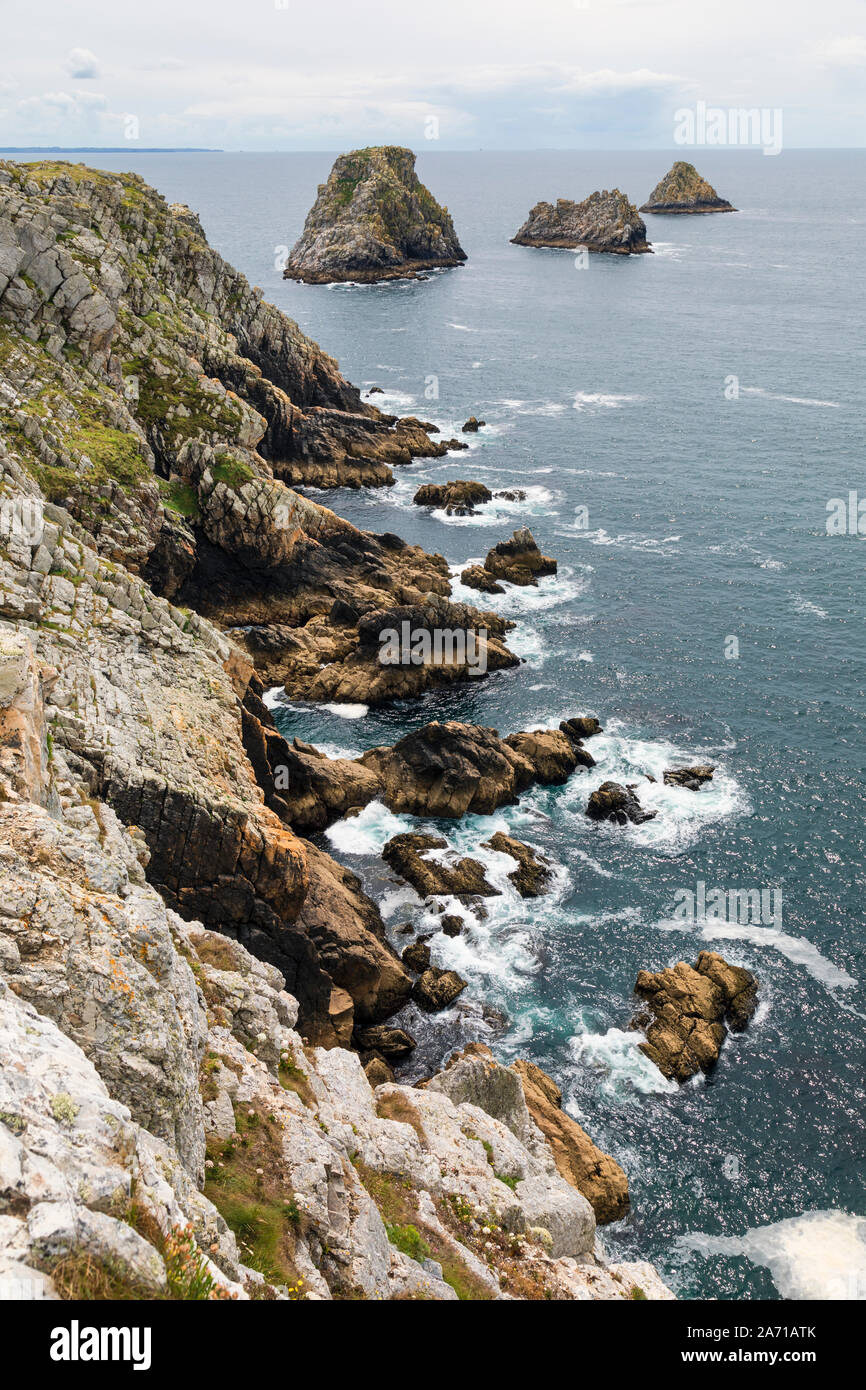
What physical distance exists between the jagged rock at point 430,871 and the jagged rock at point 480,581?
33.6 meters

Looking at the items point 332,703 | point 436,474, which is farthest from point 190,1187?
point 436,474

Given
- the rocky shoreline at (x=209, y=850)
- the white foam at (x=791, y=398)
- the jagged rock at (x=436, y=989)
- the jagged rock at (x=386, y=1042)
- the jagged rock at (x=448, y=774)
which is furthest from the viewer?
the white foam at (x=791, y=398)

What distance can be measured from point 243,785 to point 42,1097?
28610 mm

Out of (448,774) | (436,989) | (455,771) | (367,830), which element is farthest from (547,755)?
(436,989)

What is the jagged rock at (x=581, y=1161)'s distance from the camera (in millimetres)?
34125

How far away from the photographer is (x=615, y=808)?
56.1m

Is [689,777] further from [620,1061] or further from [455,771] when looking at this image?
[620,1061]

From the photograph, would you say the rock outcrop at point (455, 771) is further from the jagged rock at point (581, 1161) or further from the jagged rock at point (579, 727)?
the jagged rock at point (581, 1161)

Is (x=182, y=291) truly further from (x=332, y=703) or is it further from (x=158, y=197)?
(x=332, y=703)

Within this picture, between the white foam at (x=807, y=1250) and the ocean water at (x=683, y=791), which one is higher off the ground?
the ocean water at (x=683, y=791)

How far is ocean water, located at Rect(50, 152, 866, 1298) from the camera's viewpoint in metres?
37.0

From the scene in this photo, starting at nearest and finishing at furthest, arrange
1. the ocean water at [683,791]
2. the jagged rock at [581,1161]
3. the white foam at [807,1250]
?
the white foam at [807,1250] < the jagged rock at [581,1161] < the ocean water at [683,791]

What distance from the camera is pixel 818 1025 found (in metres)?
42.6

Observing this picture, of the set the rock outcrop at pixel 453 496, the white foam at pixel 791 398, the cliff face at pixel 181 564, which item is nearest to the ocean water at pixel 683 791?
the white foam at pixel 791 398
